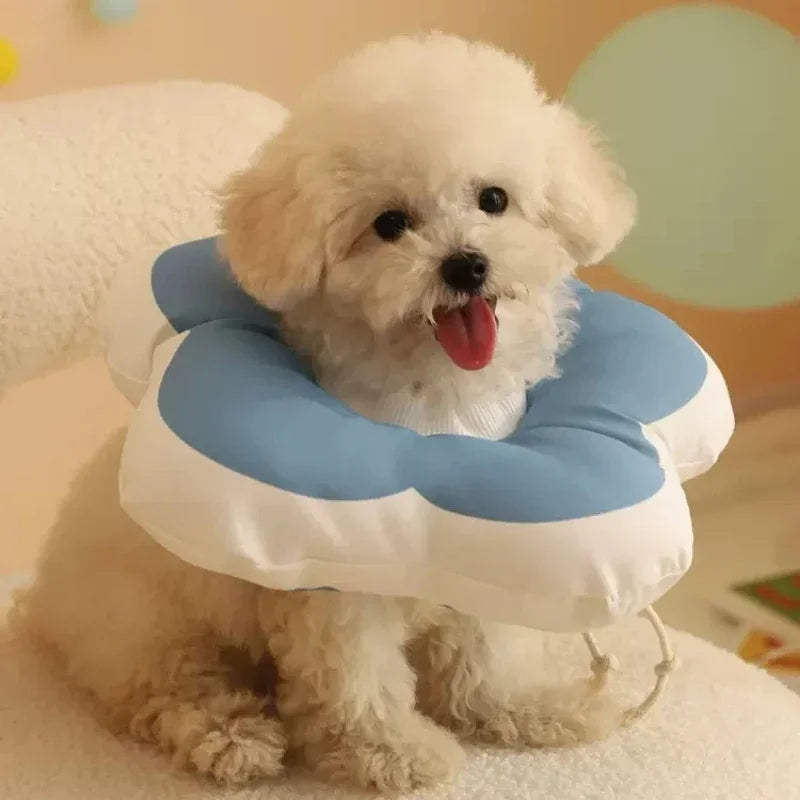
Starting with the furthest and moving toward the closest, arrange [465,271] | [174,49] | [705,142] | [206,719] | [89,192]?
1. [174,49]
2. [705,142]
3. [89,192]
4. [206,719]
5. [465,271]

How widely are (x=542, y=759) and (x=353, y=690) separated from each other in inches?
7.3

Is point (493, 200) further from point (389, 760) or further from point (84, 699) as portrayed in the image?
point (84, 699)

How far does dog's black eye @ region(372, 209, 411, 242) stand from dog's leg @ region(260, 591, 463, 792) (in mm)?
269

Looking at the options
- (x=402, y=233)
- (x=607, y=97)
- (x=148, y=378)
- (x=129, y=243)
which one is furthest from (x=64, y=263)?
(x=607, y=97)

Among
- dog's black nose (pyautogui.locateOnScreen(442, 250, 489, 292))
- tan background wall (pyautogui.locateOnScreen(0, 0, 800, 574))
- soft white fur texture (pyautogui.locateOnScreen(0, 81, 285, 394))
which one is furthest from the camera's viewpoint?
tan background wall (pyautogui.locateOnScreen(0, 0, 800, 574))

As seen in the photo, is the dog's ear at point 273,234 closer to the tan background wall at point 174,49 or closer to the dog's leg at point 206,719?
the dog's leg at point 206,719

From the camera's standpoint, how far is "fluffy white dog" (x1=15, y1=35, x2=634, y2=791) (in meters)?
0.82

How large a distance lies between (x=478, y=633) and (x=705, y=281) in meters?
0.63

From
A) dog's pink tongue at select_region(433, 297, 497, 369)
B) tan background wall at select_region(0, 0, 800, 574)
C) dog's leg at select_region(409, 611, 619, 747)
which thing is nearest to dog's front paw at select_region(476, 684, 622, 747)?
dog's leg at select_region(409, 611, 619, 747)

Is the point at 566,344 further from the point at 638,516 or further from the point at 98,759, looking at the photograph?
the point at 98,759

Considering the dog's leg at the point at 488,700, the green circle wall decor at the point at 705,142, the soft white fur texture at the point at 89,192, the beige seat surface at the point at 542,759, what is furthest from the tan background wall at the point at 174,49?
Result: the dog's leg at the point at 488,700

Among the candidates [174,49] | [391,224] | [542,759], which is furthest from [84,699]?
[174,49]

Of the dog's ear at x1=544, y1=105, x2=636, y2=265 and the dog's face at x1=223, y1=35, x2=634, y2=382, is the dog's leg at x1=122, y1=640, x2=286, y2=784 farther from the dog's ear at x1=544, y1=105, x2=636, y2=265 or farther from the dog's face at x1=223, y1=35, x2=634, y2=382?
the dog's ear at x1=544, y1=105, x2=636, y2=265

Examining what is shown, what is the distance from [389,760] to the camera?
89cm
